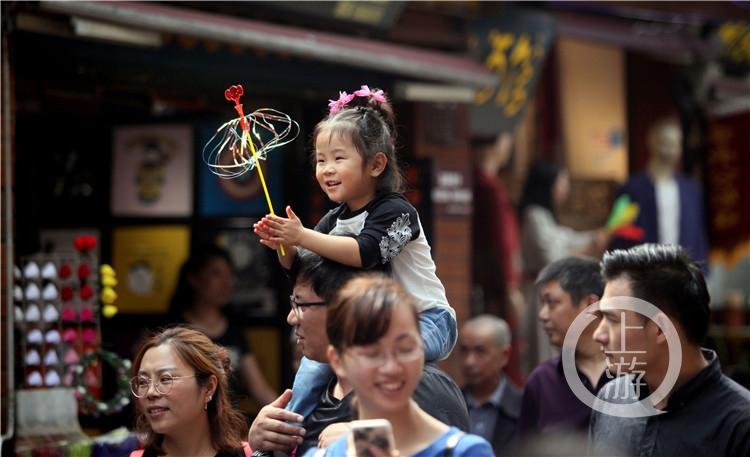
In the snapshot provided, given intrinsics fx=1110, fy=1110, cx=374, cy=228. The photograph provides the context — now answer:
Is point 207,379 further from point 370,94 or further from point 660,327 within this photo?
point 660,327

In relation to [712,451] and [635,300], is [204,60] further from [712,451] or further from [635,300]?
[712,451]

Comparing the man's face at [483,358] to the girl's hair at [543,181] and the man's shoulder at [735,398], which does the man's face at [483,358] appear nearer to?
the man's shoulder at [735,398]

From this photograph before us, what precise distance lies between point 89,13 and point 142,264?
100 inches

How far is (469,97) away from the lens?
7.95m

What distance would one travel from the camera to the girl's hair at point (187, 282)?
7.38 metres

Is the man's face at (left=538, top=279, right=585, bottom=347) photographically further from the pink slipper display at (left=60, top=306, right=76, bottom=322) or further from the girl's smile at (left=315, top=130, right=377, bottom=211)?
the pink slipper display at (left=60, top=306, right=76, bottom=322)

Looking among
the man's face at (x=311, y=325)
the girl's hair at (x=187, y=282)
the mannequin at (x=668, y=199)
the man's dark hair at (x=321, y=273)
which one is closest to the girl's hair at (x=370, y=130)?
the man's dark hair at (x=321, y=273)

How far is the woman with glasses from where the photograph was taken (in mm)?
2854

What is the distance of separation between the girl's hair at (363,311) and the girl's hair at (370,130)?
0.82m

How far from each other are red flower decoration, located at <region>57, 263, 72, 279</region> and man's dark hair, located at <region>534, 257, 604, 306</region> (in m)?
2.45

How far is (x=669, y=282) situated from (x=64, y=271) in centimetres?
325

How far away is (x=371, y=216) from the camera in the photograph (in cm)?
368

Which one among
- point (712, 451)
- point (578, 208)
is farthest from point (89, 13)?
point (578, 208)

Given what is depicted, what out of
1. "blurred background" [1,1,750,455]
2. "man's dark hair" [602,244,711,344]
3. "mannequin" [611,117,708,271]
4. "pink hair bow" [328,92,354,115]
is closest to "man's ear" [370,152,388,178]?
"pink hair bow" [328,92,354,115]
